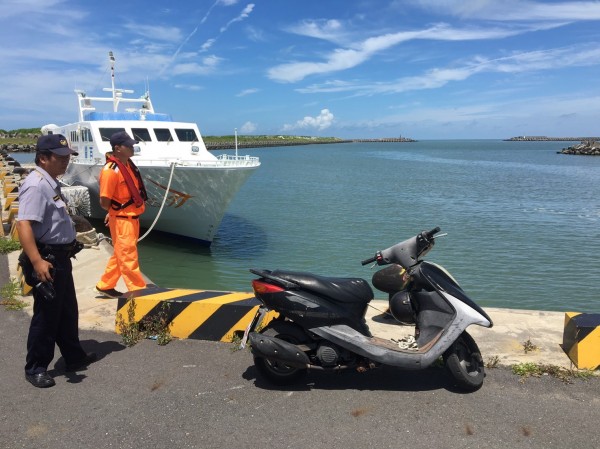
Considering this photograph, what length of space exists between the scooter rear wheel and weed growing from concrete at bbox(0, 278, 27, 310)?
338cm

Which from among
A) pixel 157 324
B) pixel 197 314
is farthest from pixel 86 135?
pixel 197 314

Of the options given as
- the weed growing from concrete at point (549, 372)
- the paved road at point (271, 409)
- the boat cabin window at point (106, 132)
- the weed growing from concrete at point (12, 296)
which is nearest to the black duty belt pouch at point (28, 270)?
the paved road at point (271, 409)

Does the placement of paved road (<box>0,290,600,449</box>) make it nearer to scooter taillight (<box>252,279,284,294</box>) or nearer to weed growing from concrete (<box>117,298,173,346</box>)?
weed growing from concrete (<box>117,298,173,346</box>)

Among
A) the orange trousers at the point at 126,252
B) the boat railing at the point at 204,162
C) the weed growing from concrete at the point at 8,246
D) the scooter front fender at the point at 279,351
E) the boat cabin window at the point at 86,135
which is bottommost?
the weed growing from concrete at the point at 8,246

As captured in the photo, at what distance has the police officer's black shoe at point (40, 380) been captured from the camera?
3.75 meters

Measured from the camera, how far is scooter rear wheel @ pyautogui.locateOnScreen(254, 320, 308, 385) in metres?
3.77

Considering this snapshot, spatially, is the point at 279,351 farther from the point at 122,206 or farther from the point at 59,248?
the point at 122,206

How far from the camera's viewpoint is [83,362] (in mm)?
4172

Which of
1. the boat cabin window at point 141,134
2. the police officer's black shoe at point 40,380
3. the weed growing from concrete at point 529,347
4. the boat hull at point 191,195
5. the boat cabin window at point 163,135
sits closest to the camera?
the police officer's black shoe at point 40,380

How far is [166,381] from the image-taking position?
391 cm

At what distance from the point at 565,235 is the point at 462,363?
13.8 metres

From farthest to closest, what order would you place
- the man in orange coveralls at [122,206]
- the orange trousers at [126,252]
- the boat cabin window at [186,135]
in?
the boat cabin window at [186,135], the orange trousers at [126,252], the man in orange coveralls at [122,206]

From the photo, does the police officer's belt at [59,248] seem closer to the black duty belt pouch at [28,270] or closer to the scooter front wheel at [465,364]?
the black duty belt pouch at [28,270]

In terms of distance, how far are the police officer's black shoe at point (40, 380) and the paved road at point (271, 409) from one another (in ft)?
0.19
